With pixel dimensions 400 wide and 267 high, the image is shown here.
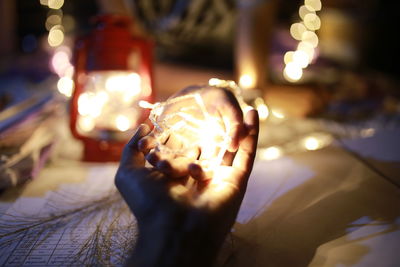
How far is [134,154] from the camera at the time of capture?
1.97ft

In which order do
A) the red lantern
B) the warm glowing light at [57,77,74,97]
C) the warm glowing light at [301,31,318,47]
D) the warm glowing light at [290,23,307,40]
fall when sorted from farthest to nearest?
1. the warm glowing light at [290,23,307,40]
2. the warm glowing light at [301,31,318,47]
3. the warm glowing light at [57,77,74,97]
4. the red lantern

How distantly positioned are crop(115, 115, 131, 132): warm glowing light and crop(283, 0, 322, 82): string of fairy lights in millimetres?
1025

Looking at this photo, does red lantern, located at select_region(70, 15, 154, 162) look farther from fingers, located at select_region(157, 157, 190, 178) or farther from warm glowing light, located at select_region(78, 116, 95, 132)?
fingers, located at select_region(157, 157, 190, 178)

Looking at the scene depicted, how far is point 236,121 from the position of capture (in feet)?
2.14

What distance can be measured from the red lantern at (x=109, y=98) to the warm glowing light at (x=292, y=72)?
0.96 meters

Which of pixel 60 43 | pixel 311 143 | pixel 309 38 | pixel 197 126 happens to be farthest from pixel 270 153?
pixel 60 43

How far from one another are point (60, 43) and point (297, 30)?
1.59 meters

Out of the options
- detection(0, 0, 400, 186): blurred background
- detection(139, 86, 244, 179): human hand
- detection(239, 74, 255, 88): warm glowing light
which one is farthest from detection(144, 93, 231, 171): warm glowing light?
detection(239, 74, 255, 88): warm glowing light

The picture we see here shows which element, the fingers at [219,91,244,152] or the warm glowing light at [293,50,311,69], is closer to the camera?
the fingers at [219,91,244,152]

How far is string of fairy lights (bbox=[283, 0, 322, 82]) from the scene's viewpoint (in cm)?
181

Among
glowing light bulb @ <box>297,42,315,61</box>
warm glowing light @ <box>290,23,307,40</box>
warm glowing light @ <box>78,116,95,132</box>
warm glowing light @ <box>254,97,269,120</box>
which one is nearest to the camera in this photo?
warm glowing light @ <box>78,116,95,132</box>

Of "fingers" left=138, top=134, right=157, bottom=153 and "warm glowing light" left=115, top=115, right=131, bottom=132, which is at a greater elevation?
"warm glowing light" left=115, top=115, right=131, bottom=132

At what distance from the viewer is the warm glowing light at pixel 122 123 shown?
3.46 ft

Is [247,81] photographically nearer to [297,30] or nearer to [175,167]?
[175,167]
